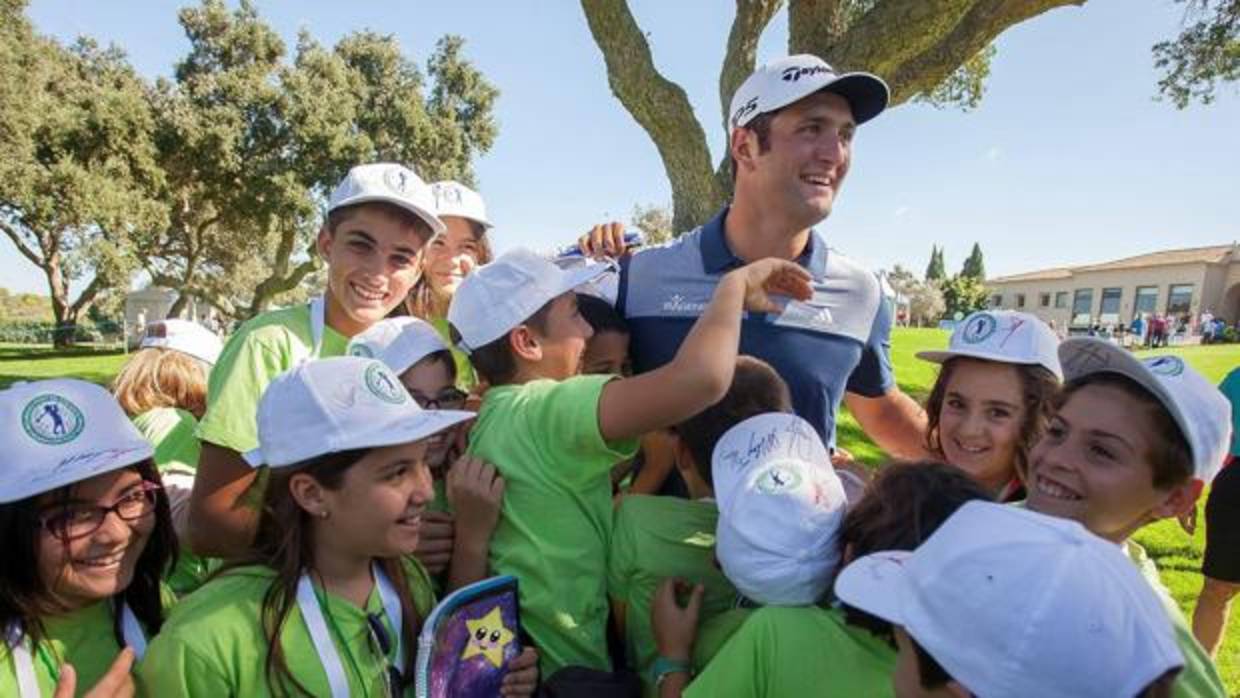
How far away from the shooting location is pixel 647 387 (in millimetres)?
2014

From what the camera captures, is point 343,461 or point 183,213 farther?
point 183,213

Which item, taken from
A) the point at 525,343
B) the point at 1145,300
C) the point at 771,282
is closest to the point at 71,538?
the point at 525,343

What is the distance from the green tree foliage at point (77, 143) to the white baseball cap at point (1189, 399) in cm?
2611

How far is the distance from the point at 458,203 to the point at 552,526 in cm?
231

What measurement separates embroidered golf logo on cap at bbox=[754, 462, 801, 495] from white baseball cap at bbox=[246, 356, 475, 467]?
34.1 inches

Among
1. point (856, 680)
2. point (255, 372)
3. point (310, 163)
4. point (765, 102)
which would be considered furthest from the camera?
point (310, 163)

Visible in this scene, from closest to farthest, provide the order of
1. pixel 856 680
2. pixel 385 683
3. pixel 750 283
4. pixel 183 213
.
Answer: pixel 856 680, pixel 385 683, pixel 750 283, pixel 183 213

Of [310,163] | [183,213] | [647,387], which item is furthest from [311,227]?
[647,387]

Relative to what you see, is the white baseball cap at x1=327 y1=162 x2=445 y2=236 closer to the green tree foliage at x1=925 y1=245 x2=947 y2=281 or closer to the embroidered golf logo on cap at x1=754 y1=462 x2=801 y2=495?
the embroidered golf logo on cap at x1=754 y1=462 x2=801 y2=495

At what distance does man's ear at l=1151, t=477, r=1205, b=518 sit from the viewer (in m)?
2.14

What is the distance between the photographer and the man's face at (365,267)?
9.55 feet

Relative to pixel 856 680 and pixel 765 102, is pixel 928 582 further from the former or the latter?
pixel 765 102

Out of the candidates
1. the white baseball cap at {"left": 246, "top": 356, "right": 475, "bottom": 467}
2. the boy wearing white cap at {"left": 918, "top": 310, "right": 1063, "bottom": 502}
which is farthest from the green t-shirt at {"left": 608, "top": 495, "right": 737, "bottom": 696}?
the boy wearing white cap at {"left": 918, "top": 310, "right": 1063, "bottom": 502}

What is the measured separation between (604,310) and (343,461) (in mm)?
1291
